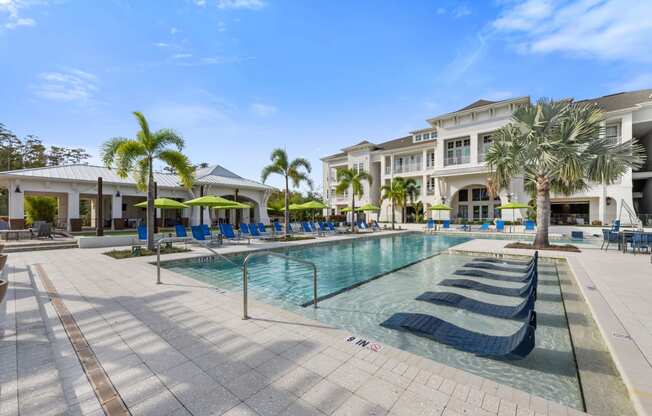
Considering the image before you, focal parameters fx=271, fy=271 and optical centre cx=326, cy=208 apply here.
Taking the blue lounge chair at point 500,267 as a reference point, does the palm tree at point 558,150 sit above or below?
above

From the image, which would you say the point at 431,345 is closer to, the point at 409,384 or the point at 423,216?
the point at 409,384

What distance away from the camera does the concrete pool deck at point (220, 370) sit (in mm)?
2268

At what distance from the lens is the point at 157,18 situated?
9.43 m

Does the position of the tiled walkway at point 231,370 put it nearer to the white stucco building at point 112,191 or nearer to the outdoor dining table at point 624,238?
the outdoor dining table at point 624,238

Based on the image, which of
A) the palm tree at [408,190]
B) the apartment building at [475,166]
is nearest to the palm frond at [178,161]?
the palm tree at [408,190]

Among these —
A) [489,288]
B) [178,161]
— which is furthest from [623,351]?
[178,161]

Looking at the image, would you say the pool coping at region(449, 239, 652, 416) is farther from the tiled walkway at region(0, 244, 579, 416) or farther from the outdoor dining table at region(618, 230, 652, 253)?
the outdoor dining table at region(618, 230, 652, 253)

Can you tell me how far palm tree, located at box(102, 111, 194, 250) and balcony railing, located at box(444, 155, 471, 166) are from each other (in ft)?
93.7

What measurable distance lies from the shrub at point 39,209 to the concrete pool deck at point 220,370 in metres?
21.4

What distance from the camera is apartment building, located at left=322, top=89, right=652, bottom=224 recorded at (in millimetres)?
24798

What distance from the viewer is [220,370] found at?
282cm

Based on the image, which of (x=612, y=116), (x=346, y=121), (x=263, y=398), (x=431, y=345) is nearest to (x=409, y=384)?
(x=263, y=398)

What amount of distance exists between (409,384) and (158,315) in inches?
154

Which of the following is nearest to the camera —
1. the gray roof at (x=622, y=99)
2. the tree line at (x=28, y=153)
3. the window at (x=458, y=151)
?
the gray roof at (x=622, y=99)
